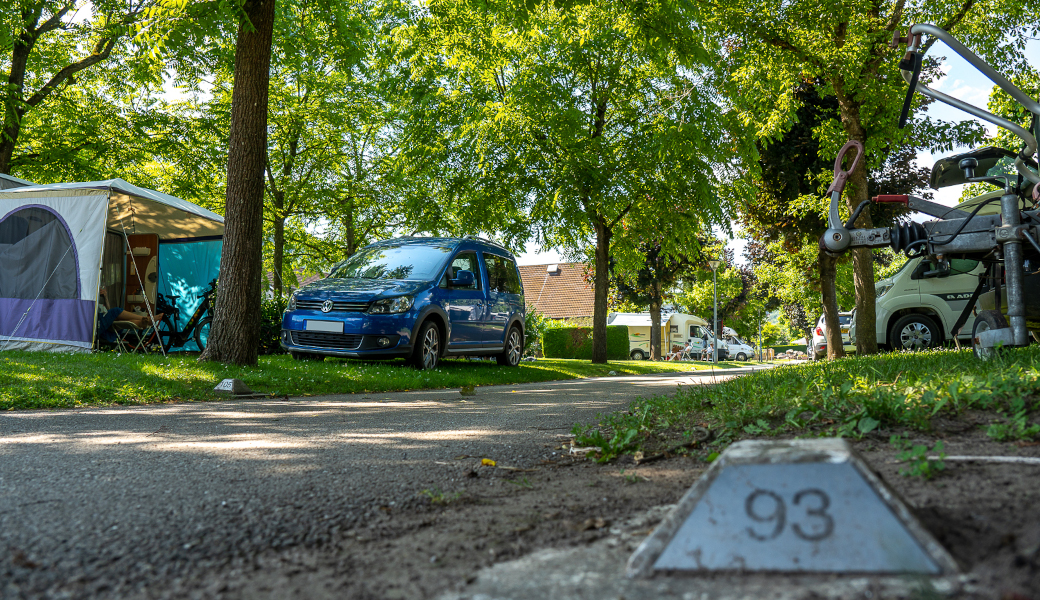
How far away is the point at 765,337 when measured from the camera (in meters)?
68.4

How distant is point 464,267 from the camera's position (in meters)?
12.0

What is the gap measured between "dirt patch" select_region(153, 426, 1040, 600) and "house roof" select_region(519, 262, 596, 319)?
124 ft

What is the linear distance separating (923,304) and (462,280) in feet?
26.4

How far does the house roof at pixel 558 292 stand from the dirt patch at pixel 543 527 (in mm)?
37678

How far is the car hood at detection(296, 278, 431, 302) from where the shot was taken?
10266mm

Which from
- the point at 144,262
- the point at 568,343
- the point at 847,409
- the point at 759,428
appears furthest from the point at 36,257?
the point at 568,343

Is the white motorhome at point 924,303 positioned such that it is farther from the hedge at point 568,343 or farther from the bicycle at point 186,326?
the hedge at point 568,343

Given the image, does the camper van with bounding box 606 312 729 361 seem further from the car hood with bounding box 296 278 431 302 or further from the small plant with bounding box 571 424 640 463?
the small plant with bounding box 571 424 640 463

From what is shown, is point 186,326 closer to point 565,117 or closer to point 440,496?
point 565,117

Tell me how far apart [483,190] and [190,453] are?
442 inches

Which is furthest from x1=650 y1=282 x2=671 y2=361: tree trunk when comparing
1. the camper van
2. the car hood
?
the car hood

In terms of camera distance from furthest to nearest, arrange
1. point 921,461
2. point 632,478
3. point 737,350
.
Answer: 1. point 737,350
2. point 632,478
3. point 921,461

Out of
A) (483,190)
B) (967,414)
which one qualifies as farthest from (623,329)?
(967,414)

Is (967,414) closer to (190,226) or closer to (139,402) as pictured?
(139,402)
